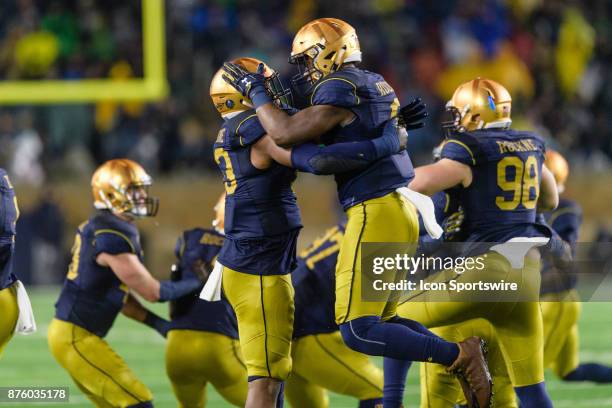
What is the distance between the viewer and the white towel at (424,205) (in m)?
5.10

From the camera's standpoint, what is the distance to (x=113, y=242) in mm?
5980

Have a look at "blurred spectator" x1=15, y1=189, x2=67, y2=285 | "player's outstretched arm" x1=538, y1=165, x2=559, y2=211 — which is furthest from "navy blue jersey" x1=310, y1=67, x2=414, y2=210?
"blurred spectator" x1=15, y1=189, x2=67, y2=285

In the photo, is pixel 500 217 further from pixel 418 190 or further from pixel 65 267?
pixel 65 267

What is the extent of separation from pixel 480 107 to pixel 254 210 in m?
1.21

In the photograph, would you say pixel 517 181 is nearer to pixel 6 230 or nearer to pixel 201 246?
pixel 201 246

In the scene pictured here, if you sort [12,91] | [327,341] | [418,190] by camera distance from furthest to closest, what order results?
[12,91] → [327,341] → [418,190]

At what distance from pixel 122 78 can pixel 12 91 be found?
112 cm

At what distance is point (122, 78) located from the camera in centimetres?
1245

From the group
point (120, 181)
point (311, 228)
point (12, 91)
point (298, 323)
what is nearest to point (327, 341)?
point (298, 323)

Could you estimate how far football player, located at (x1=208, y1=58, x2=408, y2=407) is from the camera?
5.06 m

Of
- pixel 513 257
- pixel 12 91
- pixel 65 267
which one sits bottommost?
pixel 65 267

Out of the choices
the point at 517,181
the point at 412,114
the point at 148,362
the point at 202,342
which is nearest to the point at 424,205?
the point at 412,114

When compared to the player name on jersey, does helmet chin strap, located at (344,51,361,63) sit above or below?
above

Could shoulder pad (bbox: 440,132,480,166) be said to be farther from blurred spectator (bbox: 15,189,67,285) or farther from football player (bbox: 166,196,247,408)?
blurred spectator (bbox: 15,189,67,285)
